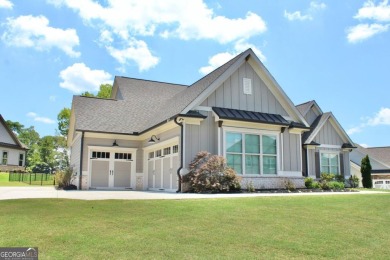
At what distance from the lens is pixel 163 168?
18.1 m

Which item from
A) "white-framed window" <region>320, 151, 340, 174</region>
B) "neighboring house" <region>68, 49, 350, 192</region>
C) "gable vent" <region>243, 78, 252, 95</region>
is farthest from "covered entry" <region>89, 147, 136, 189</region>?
"white-framed window" <region>320, 151, 340, 174</region>

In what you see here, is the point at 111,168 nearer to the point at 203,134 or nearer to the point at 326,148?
the point at 203,134

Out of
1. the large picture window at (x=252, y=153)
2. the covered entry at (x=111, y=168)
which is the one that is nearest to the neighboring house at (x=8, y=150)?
the covered entry at (x=111, y=168)

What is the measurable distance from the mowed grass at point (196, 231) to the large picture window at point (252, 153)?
7.36 m

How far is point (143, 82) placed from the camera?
89.8 feet

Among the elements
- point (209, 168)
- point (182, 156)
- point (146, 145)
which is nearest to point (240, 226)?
point (209, 168)

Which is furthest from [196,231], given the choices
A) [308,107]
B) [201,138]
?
[308,107]

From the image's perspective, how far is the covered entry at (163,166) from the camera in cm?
1659

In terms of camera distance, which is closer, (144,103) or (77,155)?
(77,155)

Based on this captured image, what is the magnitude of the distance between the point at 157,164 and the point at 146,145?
175cm

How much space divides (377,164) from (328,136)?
18405mm

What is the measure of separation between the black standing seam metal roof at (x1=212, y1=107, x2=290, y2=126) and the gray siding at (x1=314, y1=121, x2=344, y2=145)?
6.73 metres

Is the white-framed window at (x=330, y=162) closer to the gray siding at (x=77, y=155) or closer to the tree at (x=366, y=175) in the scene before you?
the tree at (x=366, y=175)

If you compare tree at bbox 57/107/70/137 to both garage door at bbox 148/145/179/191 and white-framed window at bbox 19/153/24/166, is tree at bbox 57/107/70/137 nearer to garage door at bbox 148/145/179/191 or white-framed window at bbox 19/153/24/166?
white-framed window at bbox 19/153/24/166
